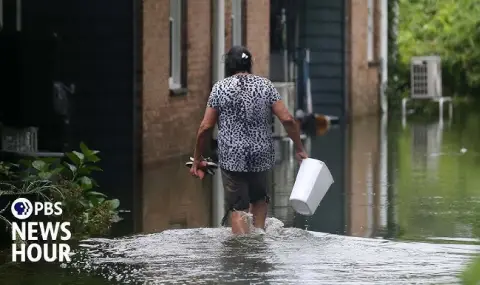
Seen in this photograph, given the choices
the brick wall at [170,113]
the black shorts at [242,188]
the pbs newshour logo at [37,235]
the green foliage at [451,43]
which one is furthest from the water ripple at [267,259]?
the green foliage at [451,43]

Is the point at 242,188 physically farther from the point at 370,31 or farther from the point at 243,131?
the point at 370,31

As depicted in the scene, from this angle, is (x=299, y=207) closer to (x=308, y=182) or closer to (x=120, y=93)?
(x=308, y=182)

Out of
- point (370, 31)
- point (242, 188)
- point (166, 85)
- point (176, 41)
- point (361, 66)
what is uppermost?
point (370, 31)

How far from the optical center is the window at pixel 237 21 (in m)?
22.7

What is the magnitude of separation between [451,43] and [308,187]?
2502 centimetres

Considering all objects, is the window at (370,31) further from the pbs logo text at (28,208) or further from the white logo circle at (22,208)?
the white logo circle at (22,208)

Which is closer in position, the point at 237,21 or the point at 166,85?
the point at 166,85

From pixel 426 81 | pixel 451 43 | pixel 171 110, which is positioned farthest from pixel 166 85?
pixel 451 43

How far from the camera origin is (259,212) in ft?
36.9

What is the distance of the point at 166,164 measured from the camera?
1859 centimetres

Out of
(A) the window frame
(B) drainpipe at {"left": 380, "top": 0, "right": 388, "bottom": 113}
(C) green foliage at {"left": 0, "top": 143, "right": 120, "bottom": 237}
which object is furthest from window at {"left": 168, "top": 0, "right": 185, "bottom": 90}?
(B) drainpipe at {"left": 380, "top": 0, "right": 388, "bottom": 113}

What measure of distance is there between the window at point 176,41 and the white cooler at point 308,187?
28.8ft

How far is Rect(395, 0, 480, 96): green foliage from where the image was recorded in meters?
34.8

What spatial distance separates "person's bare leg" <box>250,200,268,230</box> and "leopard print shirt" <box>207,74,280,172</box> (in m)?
0.31
